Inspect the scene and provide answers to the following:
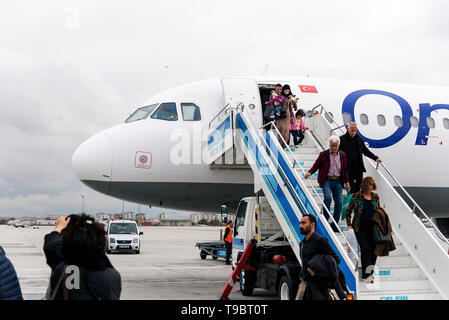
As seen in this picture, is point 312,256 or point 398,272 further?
point 398,272

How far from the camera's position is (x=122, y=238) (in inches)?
1047

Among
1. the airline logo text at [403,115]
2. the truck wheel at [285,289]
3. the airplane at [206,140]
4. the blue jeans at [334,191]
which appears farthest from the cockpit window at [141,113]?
the truck wheel at [285,289]

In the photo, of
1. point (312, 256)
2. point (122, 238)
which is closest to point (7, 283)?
point (312, 256)

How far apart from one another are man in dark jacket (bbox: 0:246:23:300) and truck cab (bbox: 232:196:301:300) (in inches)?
228

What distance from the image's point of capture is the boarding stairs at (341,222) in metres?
8.10

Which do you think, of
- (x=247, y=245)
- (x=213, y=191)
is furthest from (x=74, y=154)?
(x=247, y=245)

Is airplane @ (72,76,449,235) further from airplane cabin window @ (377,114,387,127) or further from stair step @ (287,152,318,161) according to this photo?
stair step @ (287,152,318,161)

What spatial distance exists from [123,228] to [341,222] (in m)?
20.3

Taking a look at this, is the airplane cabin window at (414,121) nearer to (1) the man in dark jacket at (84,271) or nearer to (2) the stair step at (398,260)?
(2) the stair step at (398,260)

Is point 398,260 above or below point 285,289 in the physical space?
above

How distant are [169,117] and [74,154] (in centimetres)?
265

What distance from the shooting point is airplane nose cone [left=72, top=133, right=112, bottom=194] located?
40.1 ft

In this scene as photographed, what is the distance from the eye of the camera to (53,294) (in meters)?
3.89

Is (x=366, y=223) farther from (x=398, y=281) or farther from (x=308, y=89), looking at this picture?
(x=308, y=89)
